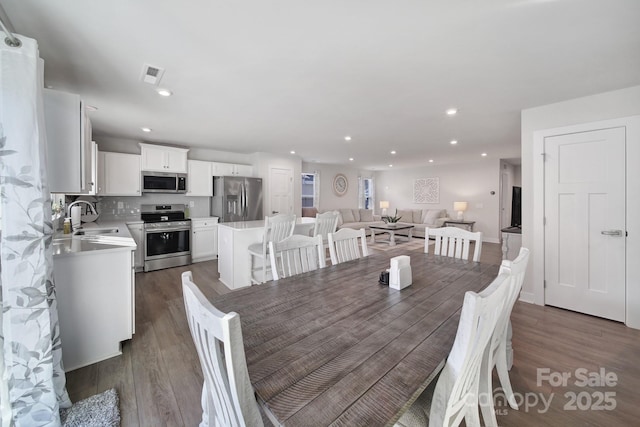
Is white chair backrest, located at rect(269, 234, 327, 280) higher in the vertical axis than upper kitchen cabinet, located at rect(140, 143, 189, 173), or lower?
lower

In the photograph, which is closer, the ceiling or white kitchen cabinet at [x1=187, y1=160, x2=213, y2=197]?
the ceiling

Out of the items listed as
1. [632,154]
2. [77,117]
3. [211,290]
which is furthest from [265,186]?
[632,154]

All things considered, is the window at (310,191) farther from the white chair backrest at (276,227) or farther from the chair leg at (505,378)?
the chair leg at (505,378)

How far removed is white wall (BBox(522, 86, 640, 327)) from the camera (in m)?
2.60

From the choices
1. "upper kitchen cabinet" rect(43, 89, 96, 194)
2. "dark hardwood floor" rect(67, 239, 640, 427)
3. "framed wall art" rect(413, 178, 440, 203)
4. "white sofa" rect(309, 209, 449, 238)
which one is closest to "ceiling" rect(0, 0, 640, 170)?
"upper kitchen cabinet" rect(43, 89, 96, 194)

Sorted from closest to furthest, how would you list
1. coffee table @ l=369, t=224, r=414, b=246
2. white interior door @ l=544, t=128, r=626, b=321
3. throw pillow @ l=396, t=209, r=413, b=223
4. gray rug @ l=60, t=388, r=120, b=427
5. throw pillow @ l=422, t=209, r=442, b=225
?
gray rug @ l=60, t=388, r=120, b=427 → white interior door @ l=544, t=128, r=626, b=321 → coffee table @ l=369, t=224, r=414, b=246 → throw pillow @ l=422, t=209, r=442, b=225 → throw pillow @ l=396, t=209, r=413, b=223

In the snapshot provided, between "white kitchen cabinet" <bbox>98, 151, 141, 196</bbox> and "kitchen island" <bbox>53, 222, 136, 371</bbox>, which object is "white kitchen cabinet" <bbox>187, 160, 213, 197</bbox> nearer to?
"white kitchen cabinet" <bbox>98, 151, 141, 196</bbox>

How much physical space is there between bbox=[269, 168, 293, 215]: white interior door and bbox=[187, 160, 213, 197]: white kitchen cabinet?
4.55 ft

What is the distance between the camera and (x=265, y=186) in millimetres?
6141

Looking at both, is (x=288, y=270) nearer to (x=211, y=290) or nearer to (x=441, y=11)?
(x=441, y=11)

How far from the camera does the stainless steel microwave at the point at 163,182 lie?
4680 millimetres

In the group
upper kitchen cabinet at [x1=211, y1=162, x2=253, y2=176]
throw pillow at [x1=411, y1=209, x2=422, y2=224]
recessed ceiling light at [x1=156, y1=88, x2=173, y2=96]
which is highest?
recessed ceiling light at [x1=156, y1=88, x2=173, y2=96]

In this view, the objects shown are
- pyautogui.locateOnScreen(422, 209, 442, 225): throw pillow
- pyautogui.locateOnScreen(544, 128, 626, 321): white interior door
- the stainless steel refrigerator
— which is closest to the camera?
pyautogui.locateOnScreen(544, 128, 626, 321): white interior door

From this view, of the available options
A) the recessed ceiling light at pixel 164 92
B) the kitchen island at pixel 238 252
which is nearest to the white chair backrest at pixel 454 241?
the kitchen island at pixel 238 252
